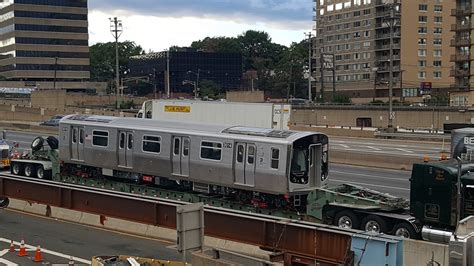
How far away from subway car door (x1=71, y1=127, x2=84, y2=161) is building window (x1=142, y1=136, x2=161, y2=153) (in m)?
3.94

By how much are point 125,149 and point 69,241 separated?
8.03 metres

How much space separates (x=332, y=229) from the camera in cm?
1523

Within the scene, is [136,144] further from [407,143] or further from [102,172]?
[407,143]

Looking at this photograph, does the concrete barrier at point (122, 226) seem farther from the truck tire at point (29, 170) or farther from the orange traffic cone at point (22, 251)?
the truck tire at point (29, 170)

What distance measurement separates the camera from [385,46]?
125125 millimetres

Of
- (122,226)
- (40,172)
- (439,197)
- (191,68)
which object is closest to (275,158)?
(122,226)

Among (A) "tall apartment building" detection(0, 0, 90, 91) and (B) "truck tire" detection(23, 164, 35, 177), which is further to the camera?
(A) "tall apartment building" detection(0, 0, 90, 91)

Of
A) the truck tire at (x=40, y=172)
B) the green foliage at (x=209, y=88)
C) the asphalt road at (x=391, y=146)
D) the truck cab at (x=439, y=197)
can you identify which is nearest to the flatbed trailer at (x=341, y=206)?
the truck cab at (x=439, y=197)

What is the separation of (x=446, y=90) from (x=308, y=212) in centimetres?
10529

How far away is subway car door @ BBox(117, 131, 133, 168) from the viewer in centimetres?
2609

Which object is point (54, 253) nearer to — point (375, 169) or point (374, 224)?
point (374, 224)

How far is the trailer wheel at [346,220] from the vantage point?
19.4 m

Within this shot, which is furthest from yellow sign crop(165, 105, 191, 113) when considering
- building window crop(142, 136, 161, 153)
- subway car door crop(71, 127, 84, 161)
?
building window crop(142, 136, 161, 153)

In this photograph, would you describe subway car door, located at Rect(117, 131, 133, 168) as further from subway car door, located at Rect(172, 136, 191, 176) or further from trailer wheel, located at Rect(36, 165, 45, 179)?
trailer wheel, located at Rect(36, 165, 45, 179)
